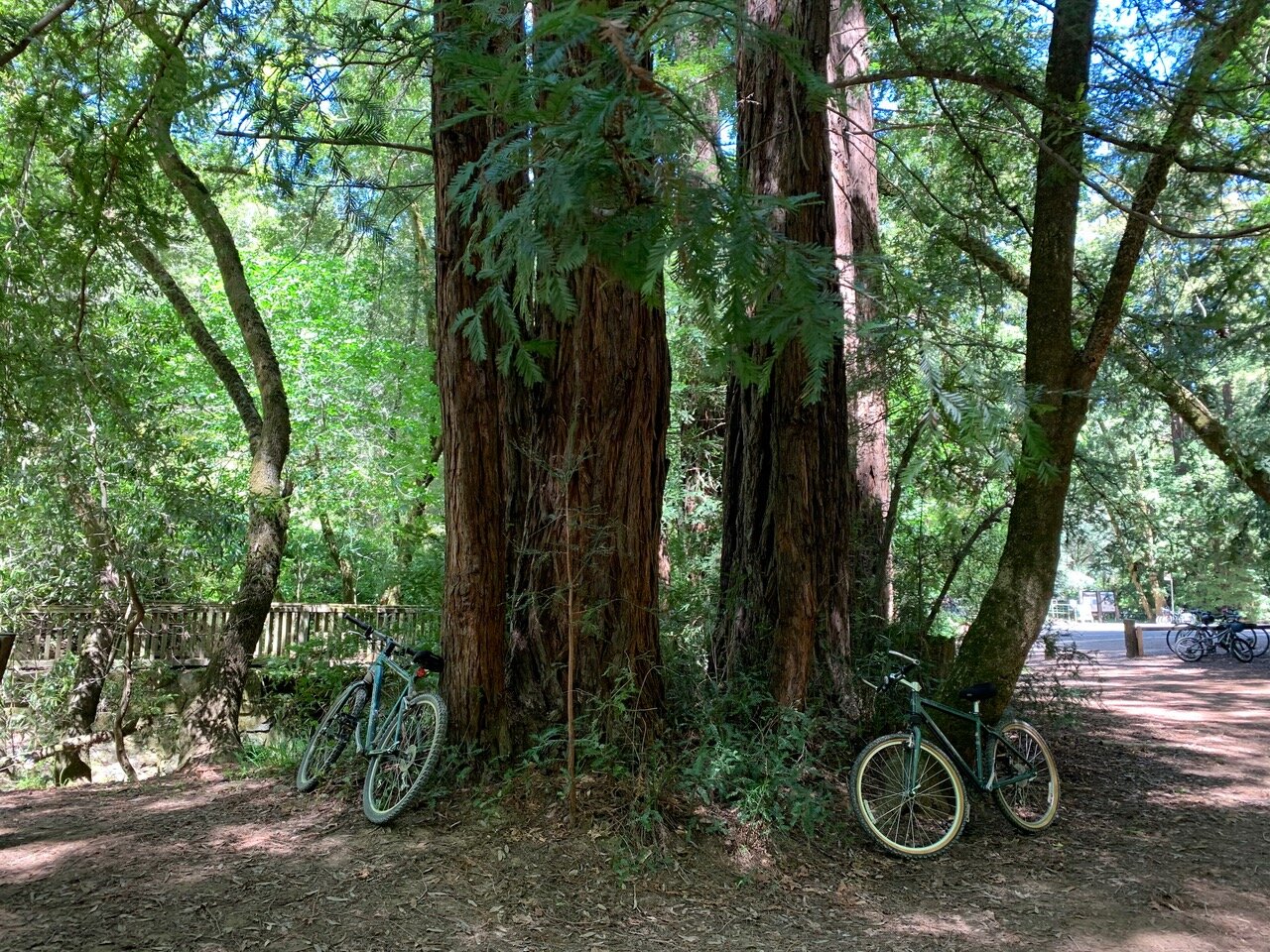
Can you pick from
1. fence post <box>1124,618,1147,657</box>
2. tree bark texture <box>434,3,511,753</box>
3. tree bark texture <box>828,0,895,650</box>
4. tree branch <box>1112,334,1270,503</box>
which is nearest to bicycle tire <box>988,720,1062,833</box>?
tree bark texture <box>828,0,895,650</box>

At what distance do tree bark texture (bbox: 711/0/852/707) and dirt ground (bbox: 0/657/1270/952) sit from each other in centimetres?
124

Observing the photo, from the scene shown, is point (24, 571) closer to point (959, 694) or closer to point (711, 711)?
point (711, 711)

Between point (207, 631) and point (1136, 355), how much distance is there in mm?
11388

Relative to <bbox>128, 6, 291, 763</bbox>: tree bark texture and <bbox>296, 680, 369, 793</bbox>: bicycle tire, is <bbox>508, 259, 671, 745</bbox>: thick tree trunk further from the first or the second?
<bbox>128, 6, 291, 763</bbox>: tree bark texture

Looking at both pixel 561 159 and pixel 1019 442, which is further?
pixel 1019 442

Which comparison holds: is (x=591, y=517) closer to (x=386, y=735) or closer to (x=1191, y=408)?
(x=386, y=735)

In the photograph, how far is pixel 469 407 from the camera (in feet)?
17.5

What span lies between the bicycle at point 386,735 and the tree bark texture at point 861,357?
313 centimetres

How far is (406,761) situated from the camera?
487 cm

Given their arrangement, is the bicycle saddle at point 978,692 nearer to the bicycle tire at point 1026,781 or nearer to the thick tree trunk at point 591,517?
the bicycle tire at point 1026,781

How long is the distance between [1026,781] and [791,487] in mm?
2432

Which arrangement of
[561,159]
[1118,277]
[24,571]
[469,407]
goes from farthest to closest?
[24,571] < [1118,277] < [469,407] < [561,159]

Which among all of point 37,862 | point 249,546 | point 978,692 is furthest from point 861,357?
point 249,546

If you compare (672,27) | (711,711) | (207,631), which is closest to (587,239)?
(672,27)
